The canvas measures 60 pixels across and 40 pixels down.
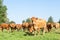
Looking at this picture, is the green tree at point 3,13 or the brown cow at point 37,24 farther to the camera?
the green tree at point 3,13

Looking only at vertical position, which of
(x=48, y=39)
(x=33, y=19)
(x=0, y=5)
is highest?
(x=0, y=5)

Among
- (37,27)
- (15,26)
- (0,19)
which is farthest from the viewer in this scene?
(0,19)

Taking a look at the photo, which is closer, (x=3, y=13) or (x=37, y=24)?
(x=37, y=24)

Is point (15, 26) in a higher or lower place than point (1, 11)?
lower

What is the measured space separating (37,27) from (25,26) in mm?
13569

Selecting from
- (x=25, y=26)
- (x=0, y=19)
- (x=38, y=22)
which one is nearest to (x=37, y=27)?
(x=38, y=22)

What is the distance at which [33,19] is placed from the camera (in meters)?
25.5

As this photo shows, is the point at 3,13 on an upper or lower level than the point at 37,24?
upper

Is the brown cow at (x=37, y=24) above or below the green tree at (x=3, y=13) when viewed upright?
below

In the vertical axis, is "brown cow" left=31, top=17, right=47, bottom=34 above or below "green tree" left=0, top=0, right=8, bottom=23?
below

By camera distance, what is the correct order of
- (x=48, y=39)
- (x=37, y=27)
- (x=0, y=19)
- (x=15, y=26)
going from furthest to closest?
(x=0, y=19) → (x=15, y=26) → (x=37, y=27) → (x=48, y=39)

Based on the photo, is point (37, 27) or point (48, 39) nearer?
point (48, 39)

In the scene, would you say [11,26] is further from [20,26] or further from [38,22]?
[38,22]

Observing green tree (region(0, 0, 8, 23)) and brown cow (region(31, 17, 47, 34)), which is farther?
green tree (region(0, 0, 8, 23))
